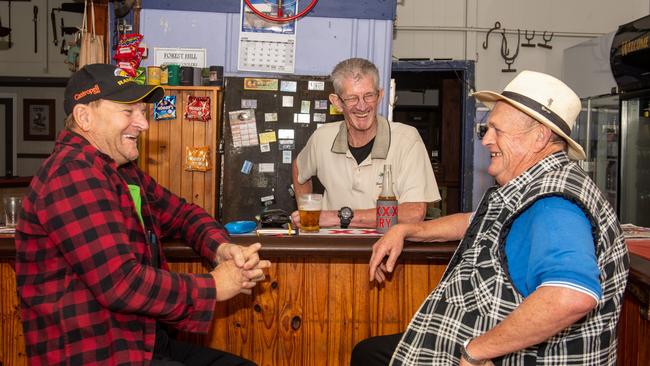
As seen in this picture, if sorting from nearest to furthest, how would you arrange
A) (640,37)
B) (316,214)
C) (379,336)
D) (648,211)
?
(379,336) < (316,214) < (640,37) < (648,211)

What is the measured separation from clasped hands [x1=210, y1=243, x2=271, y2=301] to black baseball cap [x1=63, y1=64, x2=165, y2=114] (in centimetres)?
58

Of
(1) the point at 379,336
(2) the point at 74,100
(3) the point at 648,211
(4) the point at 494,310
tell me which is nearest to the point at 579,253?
(4) the point at 494,310

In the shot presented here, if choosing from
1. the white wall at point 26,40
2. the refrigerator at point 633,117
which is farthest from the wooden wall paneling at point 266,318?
the white wall at point 26,40

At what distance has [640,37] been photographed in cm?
586

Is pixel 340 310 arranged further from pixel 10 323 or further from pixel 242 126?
pixel 242 126

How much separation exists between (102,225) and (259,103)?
3.71 m

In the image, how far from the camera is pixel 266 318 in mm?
2418

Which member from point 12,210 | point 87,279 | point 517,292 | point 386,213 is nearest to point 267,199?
point 12,210

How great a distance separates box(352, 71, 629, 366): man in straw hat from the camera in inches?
61.0

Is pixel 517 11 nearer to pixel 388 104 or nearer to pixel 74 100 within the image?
pixel 388 104

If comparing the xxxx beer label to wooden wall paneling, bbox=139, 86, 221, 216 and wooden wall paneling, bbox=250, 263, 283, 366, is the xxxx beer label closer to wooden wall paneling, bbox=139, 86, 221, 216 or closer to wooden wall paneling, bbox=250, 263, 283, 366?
wooden wall paneling, bbox=250, 263, 283, 366

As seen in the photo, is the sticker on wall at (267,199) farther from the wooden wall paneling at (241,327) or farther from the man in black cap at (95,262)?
the man in black cap at (95,262)

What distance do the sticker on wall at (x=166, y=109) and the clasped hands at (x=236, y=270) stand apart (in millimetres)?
3197

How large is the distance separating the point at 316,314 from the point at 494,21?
7215 millimetres
